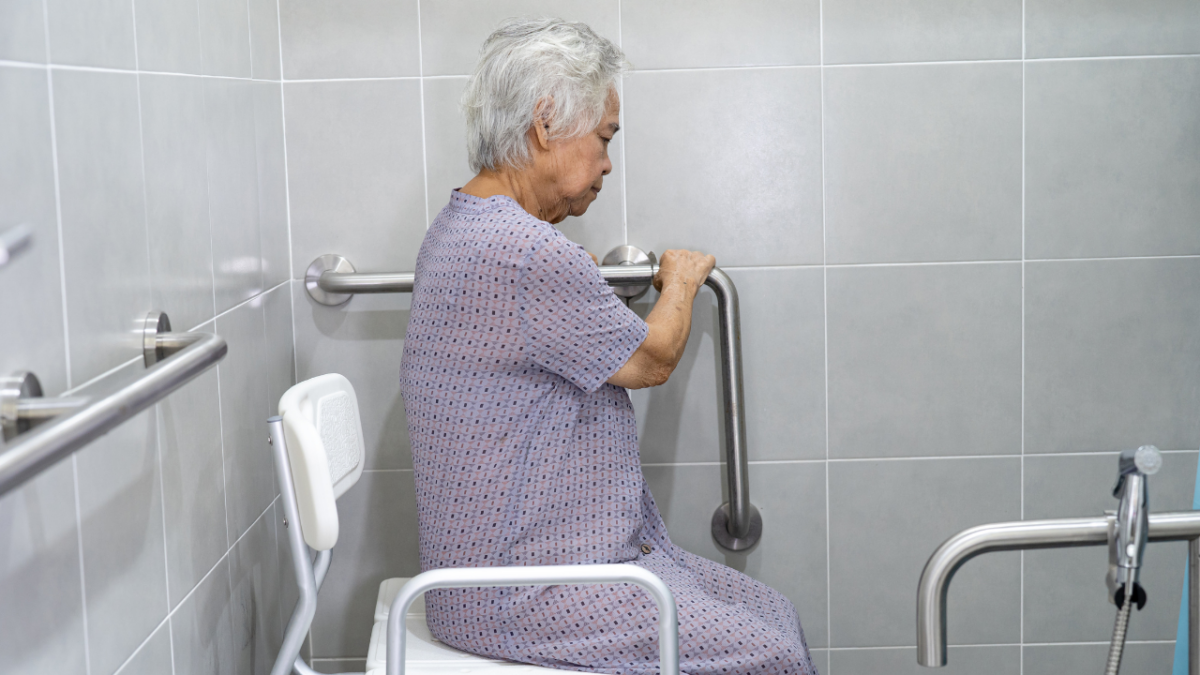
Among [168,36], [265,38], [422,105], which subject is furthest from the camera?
[422,105]

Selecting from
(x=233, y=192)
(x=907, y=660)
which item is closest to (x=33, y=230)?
(x=233, y=192)

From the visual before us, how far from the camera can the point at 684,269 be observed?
5.37 feet

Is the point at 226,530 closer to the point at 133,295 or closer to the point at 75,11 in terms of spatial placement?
the point at 133,295

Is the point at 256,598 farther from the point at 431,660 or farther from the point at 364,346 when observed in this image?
the point at 364,346

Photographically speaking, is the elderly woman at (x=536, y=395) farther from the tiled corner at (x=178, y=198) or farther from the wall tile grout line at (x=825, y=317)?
the wall tile grout line at (x=825, y=317)

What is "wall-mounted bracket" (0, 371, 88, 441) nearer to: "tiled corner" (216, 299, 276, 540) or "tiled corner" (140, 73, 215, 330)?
"tiled corner" (140, 73, 215, 330)

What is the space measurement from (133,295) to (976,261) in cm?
144

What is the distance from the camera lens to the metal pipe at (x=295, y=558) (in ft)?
4.18

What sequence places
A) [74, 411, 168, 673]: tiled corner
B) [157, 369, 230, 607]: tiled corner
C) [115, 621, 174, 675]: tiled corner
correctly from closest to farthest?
1. [74, 411, 168, 673]: tiled corner
2. [115, 621, 174, 675]: tiled corner
3. [157, 369, 230, 607]: tiled corner

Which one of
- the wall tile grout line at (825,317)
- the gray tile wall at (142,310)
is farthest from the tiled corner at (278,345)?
the wall tile grout line at (825,317)

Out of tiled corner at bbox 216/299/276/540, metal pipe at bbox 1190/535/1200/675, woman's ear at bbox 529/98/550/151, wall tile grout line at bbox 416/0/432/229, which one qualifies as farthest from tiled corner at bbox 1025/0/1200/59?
tiled corner at bbox 216/299/276/540

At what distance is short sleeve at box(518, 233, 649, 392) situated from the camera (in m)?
1.30

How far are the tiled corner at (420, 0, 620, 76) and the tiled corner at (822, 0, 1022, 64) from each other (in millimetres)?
397

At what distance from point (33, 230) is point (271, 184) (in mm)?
848
